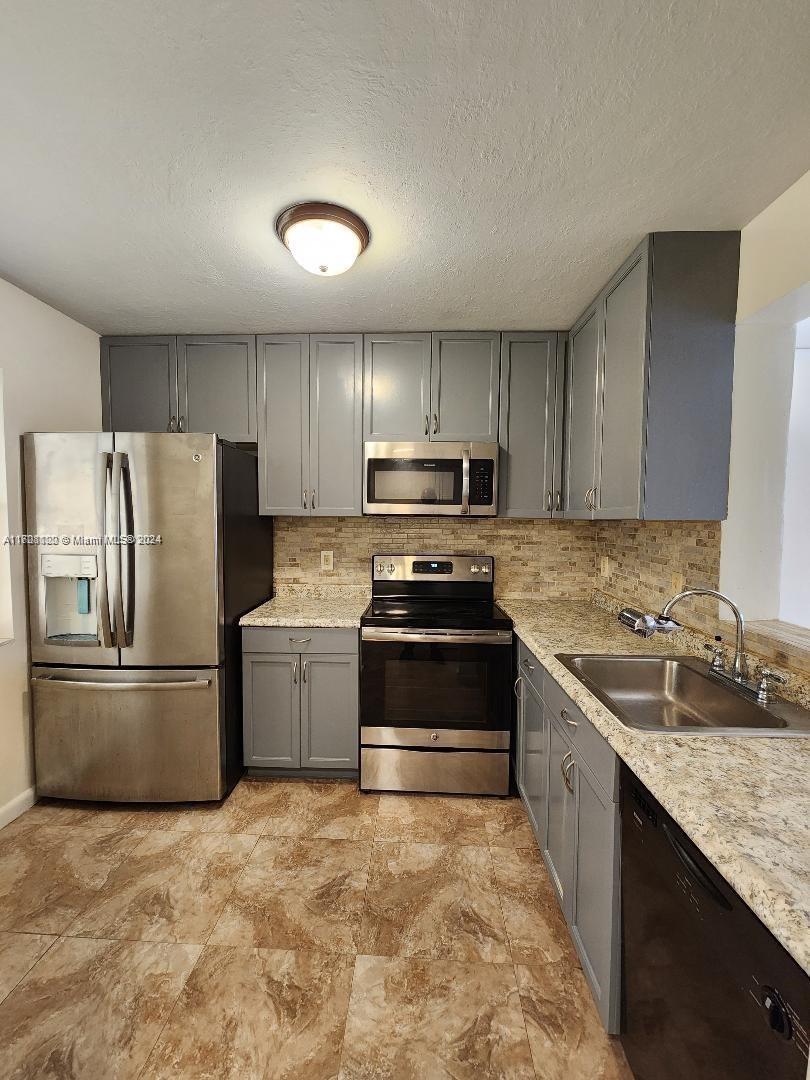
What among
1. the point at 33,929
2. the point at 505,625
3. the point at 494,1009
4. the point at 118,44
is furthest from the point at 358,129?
the point at 33,929

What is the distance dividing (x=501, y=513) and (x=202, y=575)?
5.33 ft

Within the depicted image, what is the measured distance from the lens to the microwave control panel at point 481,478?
8.48 feet

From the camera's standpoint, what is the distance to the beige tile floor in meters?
1.26

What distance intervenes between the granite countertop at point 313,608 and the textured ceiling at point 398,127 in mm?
1632

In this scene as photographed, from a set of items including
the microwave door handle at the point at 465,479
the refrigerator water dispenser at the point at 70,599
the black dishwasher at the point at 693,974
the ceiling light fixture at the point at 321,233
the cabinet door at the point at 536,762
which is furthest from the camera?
the microwave door handle at the point at 465,479

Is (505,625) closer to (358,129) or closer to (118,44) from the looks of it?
(358,129)

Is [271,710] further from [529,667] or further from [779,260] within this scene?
[779,260]

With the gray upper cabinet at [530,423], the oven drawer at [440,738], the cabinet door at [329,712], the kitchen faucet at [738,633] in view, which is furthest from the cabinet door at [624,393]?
the cabinet door at [329,712]

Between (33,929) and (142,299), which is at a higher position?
(142,299)

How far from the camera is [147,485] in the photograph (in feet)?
7.20

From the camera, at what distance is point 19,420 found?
2199 mm

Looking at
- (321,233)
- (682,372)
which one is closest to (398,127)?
(321,233)

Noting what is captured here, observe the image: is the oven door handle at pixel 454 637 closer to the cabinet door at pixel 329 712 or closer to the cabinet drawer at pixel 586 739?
the cabinet door at pixel 329 712

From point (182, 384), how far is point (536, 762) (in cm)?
272
